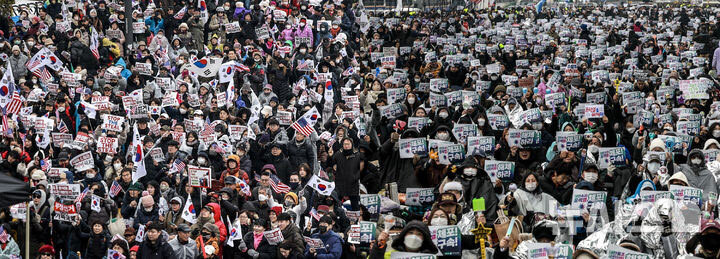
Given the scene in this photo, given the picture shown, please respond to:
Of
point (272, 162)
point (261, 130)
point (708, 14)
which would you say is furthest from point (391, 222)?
point (708, 14)

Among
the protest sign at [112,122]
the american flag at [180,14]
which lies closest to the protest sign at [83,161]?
the protest sign at [112,122]

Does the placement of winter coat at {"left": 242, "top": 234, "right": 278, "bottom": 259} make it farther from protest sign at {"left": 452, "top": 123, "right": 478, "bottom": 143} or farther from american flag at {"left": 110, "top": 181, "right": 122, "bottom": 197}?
protest sign at {"left": 452, "top": 123, "right": 478, "bottom": 143}

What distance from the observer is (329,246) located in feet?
41.5

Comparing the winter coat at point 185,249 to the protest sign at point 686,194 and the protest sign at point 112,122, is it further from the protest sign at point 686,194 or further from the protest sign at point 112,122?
the protest sign at point 112,122

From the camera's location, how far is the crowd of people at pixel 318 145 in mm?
11992

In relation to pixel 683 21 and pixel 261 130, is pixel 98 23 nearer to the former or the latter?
pixel 261 130

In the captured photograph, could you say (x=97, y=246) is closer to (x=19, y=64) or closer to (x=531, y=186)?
(x=531, y=186)

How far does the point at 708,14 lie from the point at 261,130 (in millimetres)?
38981

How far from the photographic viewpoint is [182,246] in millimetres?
12445

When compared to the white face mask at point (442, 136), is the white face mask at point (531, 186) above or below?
above

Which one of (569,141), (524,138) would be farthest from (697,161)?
(524,138)

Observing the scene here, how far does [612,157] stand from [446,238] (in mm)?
4974

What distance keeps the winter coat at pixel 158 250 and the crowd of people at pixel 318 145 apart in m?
0.02

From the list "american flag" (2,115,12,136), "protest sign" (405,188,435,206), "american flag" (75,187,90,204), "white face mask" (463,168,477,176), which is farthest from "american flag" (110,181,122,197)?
"white face mask" (463,168,477,176)
